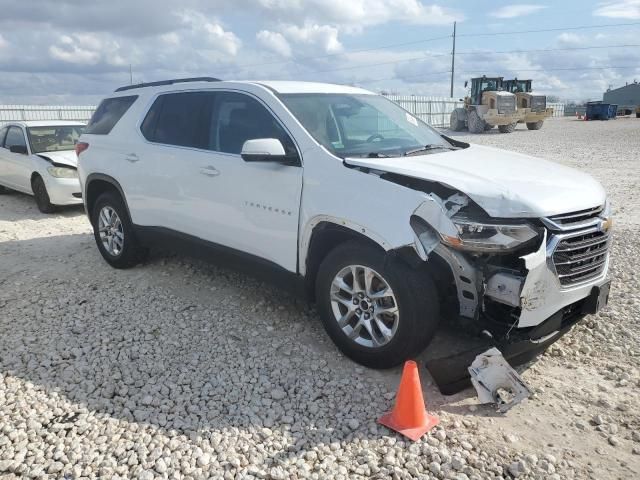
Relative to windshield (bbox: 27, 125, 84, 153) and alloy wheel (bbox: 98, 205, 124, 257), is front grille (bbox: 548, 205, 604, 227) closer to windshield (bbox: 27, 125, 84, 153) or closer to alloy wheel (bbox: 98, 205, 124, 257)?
alloy wheel (bbox: 98, 205, 124, 257)

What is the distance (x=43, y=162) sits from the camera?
31.1 ft

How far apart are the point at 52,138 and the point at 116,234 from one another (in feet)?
17.6

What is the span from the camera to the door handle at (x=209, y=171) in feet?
14.9

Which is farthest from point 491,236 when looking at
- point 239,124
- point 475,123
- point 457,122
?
point 457,122

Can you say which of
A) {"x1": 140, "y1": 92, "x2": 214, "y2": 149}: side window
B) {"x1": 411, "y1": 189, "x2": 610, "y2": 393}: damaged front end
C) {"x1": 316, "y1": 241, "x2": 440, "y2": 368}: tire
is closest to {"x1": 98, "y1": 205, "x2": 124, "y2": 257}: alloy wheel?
{"x1": 140, "y1": 92, "x2": 214, "y2": 149}: side window

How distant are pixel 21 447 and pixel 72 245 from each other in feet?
15.2

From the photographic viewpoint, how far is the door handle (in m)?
4.55

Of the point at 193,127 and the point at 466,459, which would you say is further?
the point at 193,127

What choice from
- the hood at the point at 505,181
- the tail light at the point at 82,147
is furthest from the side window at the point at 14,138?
the hood at the point at 505,181

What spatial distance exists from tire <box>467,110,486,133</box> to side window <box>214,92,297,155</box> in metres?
29.2

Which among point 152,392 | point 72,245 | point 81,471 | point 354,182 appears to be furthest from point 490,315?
point 72,245

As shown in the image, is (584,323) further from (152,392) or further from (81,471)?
(81,471)

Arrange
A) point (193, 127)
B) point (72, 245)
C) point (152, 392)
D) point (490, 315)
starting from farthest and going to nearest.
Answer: point (72, 245) < point (193, 127) < point (152, 392) < point (490, 315)

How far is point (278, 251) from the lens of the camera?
4188 mm
